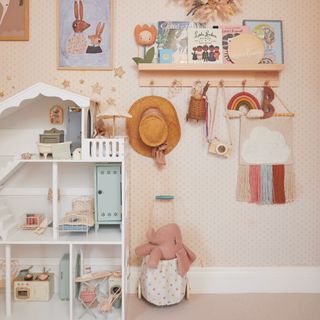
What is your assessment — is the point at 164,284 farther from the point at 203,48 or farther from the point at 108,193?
the point at 203,48

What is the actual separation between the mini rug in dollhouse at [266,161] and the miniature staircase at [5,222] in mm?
1361

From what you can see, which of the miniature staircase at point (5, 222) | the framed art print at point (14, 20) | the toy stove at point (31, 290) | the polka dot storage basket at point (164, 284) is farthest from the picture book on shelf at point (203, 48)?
the toy stove at point (31, 290)

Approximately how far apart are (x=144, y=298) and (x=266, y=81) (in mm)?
1521

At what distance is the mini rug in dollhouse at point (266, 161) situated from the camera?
2385mm

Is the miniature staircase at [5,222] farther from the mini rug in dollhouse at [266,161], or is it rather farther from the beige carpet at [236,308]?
the mini rug in dollhouse at [266,161]

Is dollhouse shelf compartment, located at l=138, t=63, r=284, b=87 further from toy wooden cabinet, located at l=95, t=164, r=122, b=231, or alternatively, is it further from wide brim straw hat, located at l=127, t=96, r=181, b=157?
toy wooden cabinet, located at l=95, t=164, r=122, b=231

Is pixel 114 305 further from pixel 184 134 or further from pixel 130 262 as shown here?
pixel 184 134

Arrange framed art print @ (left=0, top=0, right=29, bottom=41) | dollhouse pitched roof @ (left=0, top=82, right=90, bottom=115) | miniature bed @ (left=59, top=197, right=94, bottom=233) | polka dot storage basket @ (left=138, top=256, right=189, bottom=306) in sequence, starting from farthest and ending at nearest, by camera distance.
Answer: framed art print @ (left=0, top=0, right=29, bottom=41), polka dot storage basket @ (left=138, top=256, right=189, bottom=306), miniature bed @ (left=59, top=197, right=94, bottom=233), dollhouse pitched roof @ (left=0, top=82, right=90, bottom=115)

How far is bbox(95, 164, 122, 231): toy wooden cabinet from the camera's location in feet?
6.79

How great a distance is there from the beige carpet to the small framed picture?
1.46 m

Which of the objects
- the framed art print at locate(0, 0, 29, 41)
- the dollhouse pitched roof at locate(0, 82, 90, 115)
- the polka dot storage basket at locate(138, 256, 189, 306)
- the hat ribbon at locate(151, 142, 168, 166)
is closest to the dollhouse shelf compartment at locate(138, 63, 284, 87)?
the hat ribbon at locate(151, 142, 168, 166)

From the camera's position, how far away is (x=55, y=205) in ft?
6.55

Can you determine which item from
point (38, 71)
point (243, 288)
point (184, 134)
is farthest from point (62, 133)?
point (243, 288)

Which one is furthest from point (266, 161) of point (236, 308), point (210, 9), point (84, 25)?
point (84, 25)
